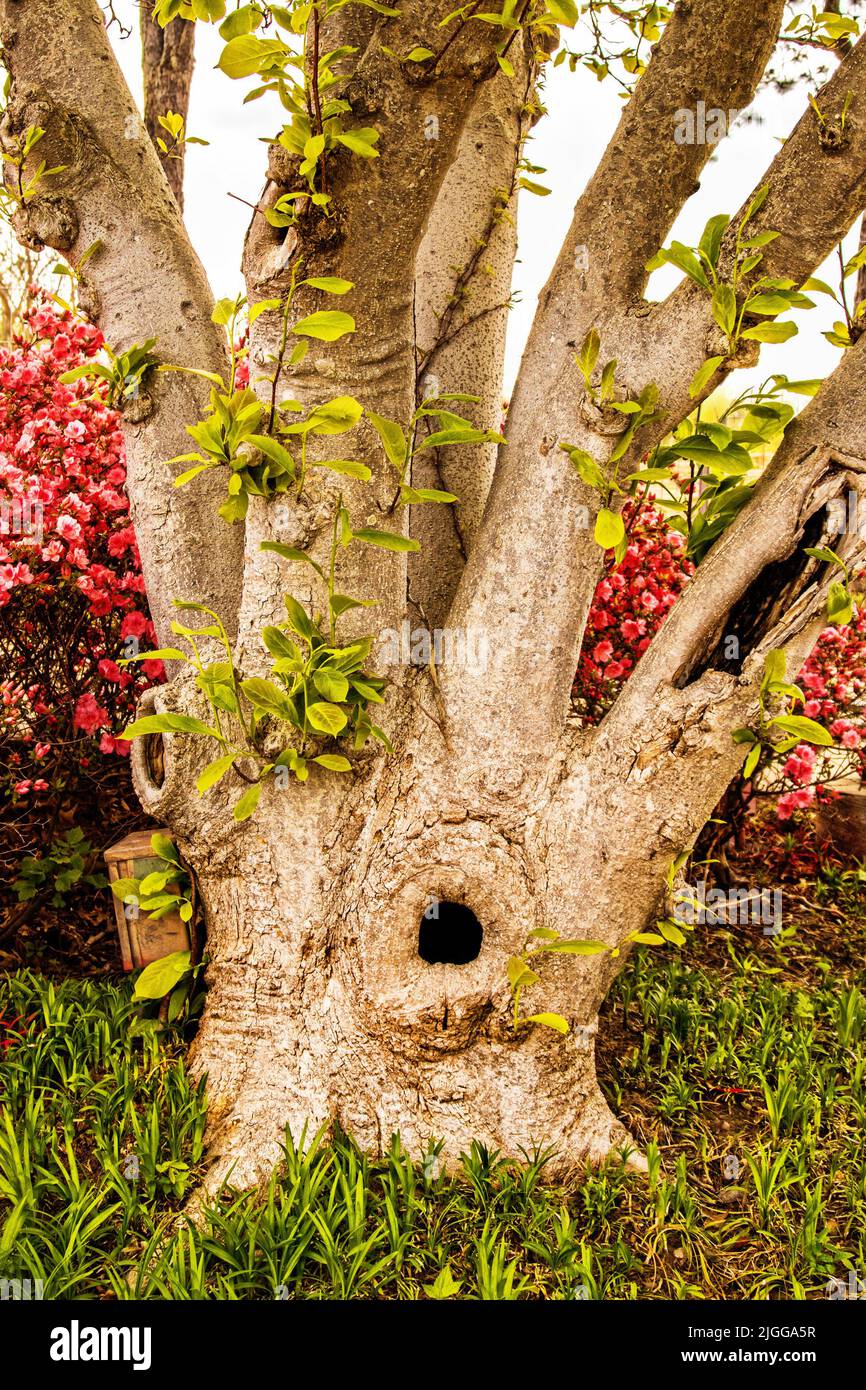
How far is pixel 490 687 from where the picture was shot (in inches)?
91.4

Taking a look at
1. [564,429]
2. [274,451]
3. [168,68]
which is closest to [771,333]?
[564,429]

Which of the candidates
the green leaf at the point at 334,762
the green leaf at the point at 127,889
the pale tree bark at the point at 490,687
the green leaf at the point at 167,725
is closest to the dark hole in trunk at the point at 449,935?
the pale tree bark at the point at 490,687

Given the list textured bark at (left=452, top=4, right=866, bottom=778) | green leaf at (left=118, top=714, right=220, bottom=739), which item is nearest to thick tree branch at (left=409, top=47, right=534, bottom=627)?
textured bark at (left=452, top=4, right=866, bottom=778)

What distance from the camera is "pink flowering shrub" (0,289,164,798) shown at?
9.80ft

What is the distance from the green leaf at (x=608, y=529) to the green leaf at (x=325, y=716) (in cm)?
68

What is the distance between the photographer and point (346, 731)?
2287 mm

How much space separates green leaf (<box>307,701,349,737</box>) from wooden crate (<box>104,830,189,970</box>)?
2.78 ft

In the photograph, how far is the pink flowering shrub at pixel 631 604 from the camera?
3.62 m

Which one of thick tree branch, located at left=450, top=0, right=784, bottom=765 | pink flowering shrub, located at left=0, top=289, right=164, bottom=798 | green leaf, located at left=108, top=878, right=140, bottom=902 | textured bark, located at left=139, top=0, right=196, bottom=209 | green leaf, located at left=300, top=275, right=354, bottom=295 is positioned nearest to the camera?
green leaf, located at left=300, top=275, right=354, bottom=295

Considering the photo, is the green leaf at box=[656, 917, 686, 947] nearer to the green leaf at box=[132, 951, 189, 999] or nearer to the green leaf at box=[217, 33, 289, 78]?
the green leaf at box=[132, 951, 189, 999]

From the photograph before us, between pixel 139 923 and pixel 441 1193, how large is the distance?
1081 millimetres

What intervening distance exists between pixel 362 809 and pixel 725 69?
1.89 m

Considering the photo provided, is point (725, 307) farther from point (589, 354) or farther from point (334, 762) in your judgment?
point (334, 762)

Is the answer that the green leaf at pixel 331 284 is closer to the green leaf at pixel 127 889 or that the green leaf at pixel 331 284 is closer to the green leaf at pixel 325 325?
the green leaf at pixel 325 325
